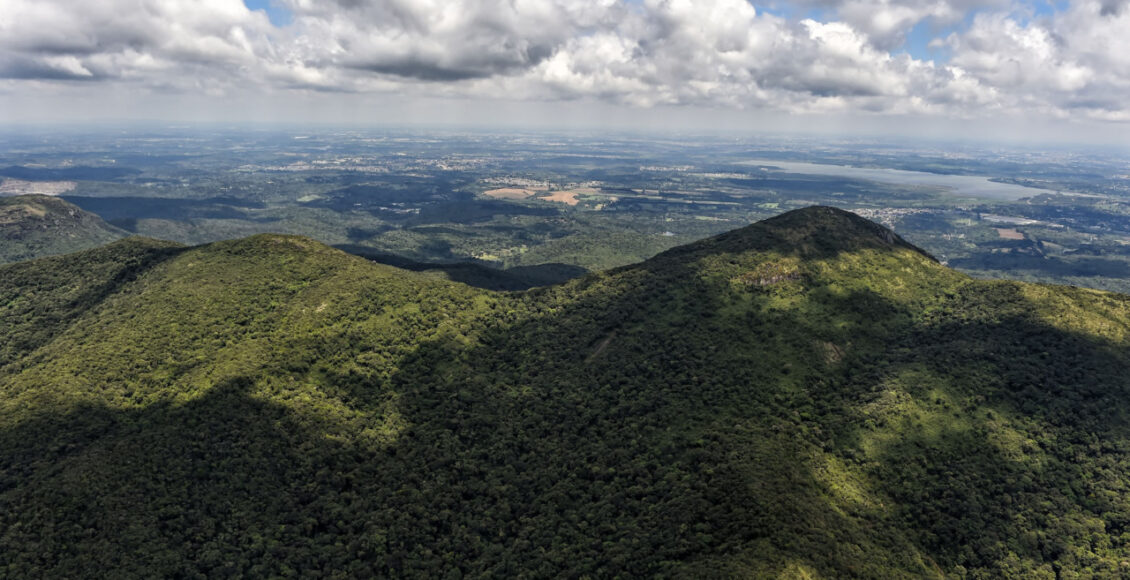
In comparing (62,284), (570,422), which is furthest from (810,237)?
(62,284)

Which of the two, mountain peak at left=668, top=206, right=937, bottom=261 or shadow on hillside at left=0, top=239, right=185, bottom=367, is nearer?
shadow on hillside at left=0, top=239, right=185, bottom=367

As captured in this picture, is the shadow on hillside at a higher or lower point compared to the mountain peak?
lower

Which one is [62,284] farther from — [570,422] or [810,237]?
[810,237]

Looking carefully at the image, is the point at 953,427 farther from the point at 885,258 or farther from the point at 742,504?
the point at 885,258

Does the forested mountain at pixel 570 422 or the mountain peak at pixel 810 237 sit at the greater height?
the mountain peak at pixel 810 237

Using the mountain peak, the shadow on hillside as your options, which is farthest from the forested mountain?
the mountain peak

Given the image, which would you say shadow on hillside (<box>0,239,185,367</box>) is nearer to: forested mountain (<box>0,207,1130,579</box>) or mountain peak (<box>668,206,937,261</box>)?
forested mountain (<box>0,207,1130,579</box>)

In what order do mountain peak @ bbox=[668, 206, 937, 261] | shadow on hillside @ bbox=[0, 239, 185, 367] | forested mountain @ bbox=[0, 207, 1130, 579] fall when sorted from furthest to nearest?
mountain peak @ bbox=[668, 206, 937, 261] → shadow on hillside @ bbox=[0, 239, 185, 367] → forested mountain @ bbox=[0, 207, 1130, 579]

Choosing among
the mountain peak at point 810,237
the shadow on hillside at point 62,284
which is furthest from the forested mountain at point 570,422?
the mountain peak at point 810,237

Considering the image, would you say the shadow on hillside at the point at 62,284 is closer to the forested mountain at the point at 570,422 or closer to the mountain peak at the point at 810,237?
the forested mountain at the point at 570,422

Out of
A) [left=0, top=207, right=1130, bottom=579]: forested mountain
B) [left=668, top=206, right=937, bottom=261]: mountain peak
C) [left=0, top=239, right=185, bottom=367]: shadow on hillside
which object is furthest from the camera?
[left=668, top=206, right=937, bottom=261]: mountain peak

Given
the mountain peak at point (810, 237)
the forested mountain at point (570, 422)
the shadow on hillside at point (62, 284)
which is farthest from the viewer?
the mountain peak at point (810, 237)
